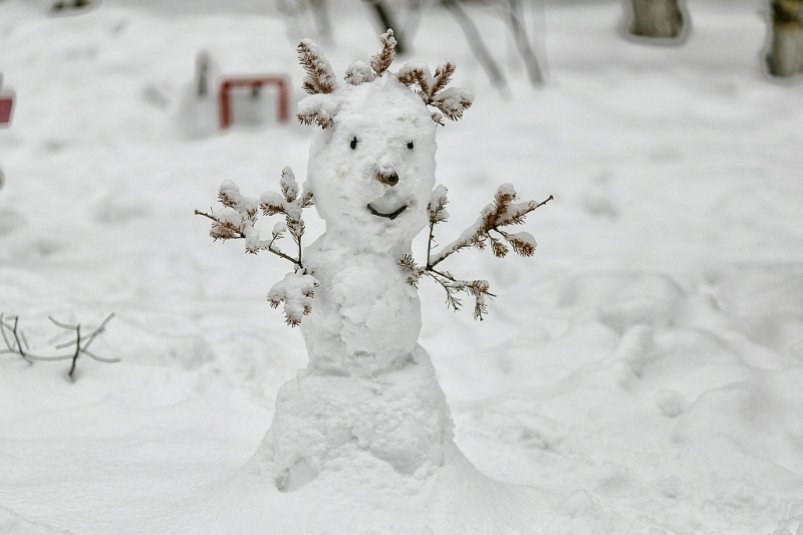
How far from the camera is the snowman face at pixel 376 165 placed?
2.57 metres

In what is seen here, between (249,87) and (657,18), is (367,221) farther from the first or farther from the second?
(657,18)

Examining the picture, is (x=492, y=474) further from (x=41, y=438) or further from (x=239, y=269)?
(x=239, y=269)

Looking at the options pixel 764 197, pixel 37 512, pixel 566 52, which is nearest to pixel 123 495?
pixel 37 512

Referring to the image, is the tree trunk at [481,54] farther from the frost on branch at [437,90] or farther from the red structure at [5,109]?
the frost on branch at [437,90]

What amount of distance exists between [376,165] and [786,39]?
5.35 metres

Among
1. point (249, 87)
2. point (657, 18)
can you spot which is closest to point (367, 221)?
point (249, 87)

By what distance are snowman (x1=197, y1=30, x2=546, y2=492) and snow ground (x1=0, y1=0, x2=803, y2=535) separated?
0.12 meters

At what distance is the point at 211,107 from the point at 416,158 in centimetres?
426

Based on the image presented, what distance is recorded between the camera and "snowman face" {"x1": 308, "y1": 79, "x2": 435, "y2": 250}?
2.57 meters

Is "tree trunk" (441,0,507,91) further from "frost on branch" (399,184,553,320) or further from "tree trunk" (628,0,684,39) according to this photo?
"frost on branch" (399,184,553,320)

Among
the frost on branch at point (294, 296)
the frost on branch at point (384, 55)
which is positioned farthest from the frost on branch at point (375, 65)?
the frost on branch at point (294, 296)

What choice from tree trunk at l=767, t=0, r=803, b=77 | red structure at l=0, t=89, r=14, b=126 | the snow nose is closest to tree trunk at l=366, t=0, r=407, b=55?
tree trunk at l=767, t=0, r=803, b=77

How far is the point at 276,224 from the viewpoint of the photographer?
2670 millimetres

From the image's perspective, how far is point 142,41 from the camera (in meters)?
7.29
